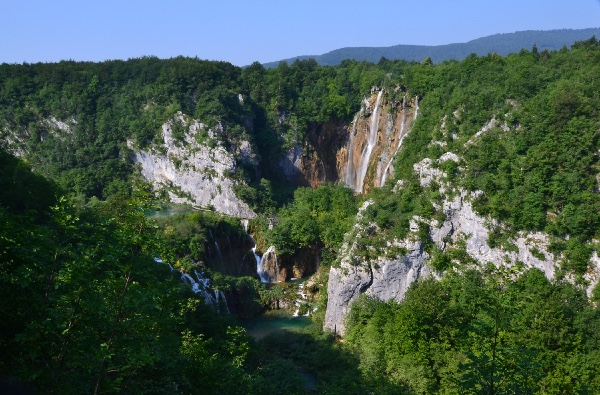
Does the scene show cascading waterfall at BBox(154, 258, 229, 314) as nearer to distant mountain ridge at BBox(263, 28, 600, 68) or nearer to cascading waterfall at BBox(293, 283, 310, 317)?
cascading waterfall at BBox(293, 283, 310, 317)

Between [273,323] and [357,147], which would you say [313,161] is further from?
[273,323]

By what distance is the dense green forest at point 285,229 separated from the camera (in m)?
7.31

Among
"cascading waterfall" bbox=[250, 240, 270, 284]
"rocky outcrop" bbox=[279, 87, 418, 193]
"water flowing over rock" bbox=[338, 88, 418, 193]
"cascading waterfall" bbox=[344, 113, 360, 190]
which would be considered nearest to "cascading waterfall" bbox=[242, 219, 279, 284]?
"cascading waterfall" bbox=[250, 240, 270, 284]

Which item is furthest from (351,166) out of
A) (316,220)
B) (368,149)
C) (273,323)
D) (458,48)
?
(458,48)

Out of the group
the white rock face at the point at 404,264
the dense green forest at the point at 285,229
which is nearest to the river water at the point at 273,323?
the dense green forest at the point at 285,229

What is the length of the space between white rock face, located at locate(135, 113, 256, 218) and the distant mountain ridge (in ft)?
396

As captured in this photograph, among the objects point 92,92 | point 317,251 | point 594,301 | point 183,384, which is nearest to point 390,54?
point 92,92

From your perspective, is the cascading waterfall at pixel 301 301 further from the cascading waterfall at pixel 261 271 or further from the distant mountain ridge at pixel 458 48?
the distant mountain ridge at pixel 458 48

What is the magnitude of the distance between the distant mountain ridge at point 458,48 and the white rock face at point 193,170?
120686mm

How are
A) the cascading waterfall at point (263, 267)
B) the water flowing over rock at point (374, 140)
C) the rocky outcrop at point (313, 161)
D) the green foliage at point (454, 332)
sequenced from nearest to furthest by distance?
the green foliage at point (454, 332) < the cascading waterfall at point (263, 267) < the water flowing over rock at point (374, 140) < the rocky outcrop at point (313, 161)

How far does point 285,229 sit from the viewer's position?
34.1 meters

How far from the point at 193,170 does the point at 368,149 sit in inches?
591

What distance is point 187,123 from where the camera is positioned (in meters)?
44.6

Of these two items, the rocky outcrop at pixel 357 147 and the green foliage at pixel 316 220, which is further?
the rocky outcrop at pixel 357 147
